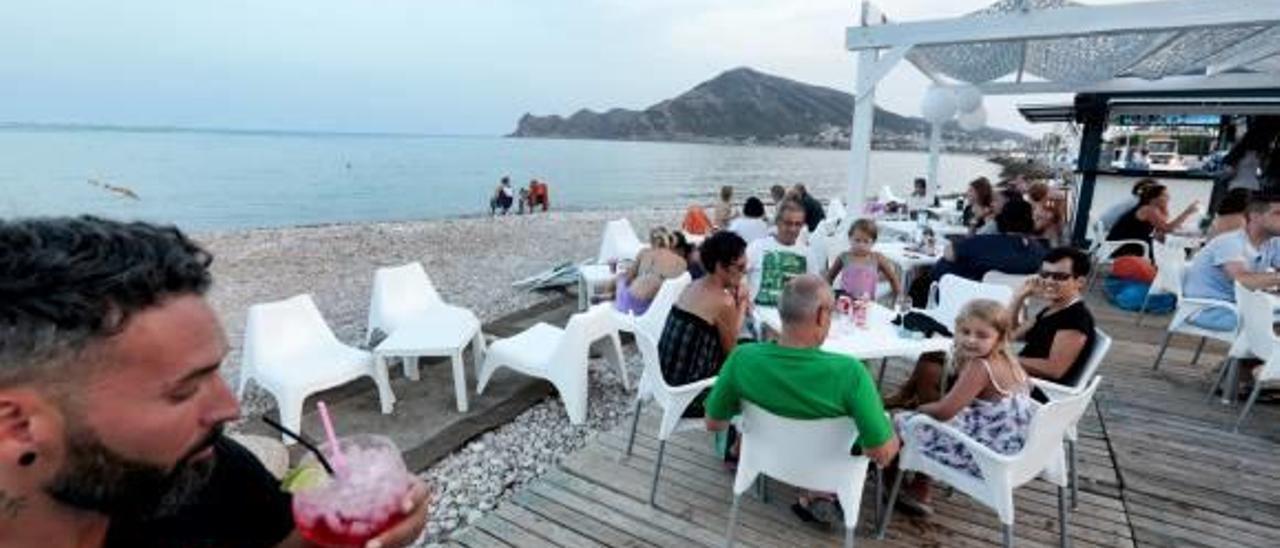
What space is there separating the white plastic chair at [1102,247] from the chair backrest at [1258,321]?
3263mm

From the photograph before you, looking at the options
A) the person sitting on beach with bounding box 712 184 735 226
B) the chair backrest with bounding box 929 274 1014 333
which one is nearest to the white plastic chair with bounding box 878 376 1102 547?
the chair backrest with bounding box 929 274 1014 333

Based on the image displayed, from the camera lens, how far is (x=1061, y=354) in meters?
2.85

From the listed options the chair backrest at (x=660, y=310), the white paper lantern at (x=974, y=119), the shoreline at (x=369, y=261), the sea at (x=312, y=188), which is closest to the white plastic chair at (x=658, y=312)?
the chair backrest at (x=660, y=310)

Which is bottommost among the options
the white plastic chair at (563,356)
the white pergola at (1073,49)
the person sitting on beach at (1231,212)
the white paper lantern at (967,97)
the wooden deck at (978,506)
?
the wooden deck at (978,506)

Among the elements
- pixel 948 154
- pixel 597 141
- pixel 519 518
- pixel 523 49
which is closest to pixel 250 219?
pixel 523 49

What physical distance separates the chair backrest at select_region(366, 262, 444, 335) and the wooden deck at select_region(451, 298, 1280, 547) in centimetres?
229

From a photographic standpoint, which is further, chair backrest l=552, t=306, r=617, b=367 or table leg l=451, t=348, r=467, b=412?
table leg l=451, t=348, r=467, b=412

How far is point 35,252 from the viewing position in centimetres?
69

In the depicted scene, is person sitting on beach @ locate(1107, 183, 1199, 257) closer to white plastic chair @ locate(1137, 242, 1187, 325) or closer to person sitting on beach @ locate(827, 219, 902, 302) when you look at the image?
white plastic chair @ locate(1137, 242, 1187, 325)

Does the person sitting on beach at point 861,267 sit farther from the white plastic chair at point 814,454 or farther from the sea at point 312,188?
the sea at point 312,188

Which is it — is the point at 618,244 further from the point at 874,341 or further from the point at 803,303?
the point at 803,303

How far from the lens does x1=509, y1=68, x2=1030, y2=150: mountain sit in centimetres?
10325

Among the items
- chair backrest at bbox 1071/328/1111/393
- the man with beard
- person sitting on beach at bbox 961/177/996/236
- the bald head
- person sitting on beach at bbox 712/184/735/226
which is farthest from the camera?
person sitting on beach at bbox 712/184/735/226

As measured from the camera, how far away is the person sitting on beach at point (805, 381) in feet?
6.83
